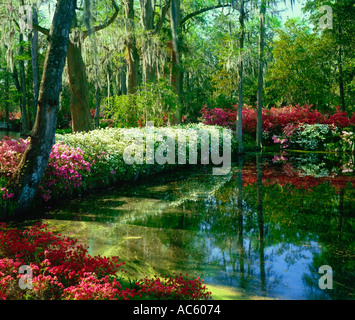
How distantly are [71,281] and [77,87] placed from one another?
930 centimetres

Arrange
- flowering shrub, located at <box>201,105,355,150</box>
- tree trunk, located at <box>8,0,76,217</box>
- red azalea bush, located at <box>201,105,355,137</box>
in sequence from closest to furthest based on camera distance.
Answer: tree trunk, located at <box>8,0,76,217</box>
flowering shrub, located at <box>201,105,355,150</box>
red azalea bush, located at <box>201,105,355,137</box>

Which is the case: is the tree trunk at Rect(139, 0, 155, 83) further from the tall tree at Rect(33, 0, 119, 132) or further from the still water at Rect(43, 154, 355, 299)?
the still water at Rect(43, 154, 355, 299)

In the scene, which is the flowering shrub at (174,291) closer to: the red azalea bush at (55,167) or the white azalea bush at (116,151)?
the red azalea bush at (55,167)

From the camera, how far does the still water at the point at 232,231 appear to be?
12.3 feet

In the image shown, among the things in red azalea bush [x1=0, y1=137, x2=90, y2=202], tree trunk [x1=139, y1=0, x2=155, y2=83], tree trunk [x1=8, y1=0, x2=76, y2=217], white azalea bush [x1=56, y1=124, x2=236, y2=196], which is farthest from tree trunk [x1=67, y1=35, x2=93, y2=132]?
tree trunk [x1=8, y1=0, x2=76, y2=217]

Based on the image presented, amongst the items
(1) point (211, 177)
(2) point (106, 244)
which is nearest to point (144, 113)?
(1) point (211, 177)

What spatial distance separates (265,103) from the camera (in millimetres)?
28047

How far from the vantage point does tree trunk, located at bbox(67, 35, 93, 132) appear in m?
11.3

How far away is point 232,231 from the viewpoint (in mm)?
5496

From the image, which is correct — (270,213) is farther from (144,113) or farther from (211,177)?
(144,113)

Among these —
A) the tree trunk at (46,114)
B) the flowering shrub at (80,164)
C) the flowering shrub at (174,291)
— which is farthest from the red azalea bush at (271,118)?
the flowering shrub at (174,291)

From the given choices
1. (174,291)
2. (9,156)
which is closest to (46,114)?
(9,156)

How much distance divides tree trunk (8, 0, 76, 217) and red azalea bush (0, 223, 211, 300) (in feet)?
8.42
